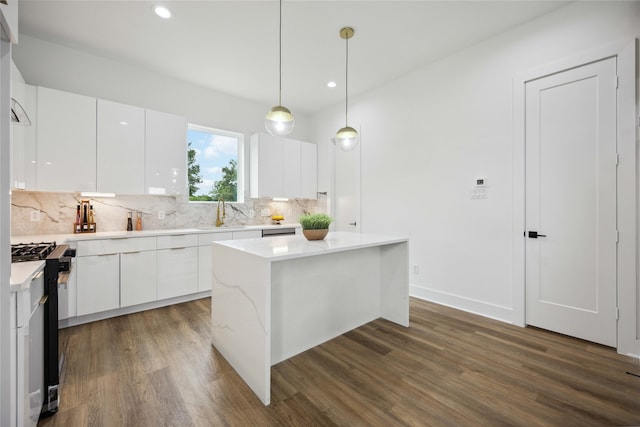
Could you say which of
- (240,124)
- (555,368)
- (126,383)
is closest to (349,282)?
(555,368)

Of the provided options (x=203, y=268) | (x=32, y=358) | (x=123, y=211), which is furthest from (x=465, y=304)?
(x=123, y=211)

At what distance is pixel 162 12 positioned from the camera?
97.0 inches

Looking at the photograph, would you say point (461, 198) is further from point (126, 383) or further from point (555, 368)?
point (126, 383)

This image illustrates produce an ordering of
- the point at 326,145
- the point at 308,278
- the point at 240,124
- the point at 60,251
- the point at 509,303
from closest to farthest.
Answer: the point at 60,251
the point at 308,278
the point at 509,303
the point at 240,124
the point at 326,145

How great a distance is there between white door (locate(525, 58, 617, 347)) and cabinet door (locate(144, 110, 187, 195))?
12.9 ft

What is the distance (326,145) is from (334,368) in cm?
379

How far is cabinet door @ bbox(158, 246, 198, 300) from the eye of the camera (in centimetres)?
315

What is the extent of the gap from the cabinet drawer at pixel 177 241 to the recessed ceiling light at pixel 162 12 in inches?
87.9

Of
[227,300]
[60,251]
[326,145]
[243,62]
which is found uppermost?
[243,62]

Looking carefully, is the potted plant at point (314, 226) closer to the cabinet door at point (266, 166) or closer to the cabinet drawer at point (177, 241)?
the cabinet drawer at point (177, 241)

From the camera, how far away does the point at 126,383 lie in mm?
1822

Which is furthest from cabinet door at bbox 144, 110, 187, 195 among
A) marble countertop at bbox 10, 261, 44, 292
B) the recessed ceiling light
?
marble countertop at bbox 10, 261, 44, 292

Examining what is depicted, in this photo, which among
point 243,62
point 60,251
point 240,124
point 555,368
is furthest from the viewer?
point 240,124

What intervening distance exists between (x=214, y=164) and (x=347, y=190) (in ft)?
7.16
